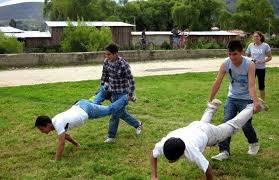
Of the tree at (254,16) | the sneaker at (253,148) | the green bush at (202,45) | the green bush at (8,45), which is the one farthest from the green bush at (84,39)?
the tree at (254,16)

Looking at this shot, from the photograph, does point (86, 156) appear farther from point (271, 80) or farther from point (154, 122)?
point (271, 80)

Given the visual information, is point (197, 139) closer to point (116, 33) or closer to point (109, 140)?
point (109, 140)

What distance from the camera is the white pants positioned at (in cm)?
591

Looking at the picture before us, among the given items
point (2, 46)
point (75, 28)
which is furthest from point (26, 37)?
point (2, 46)

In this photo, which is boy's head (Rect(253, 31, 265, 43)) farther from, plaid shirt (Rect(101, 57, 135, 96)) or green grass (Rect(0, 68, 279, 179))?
plaid shirt (Rect(101, 57, 135, 96))

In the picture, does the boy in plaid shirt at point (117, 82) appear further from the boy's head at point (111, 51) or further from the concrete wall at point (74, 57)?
the concrete wall at point (74, 57)

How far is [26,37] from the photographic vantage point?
4291 cm

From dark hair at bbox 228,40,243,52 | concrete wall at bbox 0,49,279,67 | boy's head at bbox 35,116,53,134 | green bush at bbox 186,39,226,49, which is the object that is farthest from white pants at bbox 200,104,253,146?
green bush at bbox 186,39,226,49

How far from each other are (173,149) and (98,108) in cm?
268

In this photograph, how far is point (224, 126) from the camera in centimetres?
621

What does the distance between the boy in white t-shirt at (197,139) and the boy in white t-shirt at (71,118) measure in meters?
1.86

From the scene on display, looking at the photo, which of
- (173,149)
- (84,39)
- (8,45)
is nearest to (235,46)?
(173,149)

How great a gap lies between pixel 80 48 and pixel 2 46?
14.8 feet

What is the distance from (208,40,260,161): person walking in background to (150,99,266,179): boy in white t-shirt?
6.7 inches
